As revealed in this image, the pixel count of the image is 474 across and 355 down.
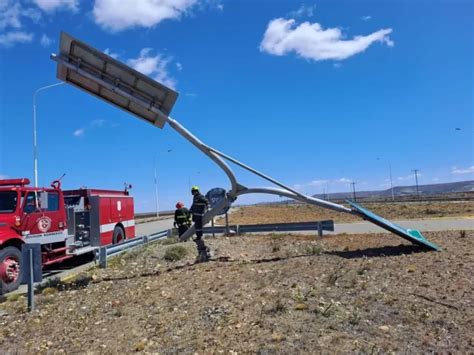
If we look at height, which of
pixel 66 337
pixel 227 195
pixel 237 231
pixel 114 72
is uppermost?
pixel 114 72

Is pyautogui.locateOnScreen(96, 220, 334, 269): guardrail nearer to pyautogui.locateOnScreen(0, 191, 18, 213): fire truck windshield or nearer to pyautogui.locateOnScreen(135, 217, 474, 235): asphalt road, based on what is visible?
pyautogui.locateOnScreen(0, 191, 18, 213): fire truck windshield

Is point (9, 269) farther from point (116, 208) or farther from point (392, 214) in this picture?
point (392, 214)

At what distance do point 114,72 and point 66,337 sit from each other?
266 inches

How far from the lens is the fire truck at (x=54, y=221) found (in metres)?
11.6

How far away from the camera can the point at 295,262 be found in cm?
1065

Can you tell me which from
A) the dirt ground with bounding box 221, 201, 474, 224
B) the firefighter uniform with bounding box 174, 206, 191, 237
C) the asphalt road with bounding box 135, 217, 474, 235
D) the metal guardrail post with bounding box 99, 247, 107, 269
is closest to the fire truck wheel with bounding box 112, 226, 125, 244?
the firefighter uniform with bounding box 174, 206, 191, 237

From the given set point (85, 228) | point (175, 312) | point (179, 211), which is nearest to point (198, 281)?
point (175, 312)

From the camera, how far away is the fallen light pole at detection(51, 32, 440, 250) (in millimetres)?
11070

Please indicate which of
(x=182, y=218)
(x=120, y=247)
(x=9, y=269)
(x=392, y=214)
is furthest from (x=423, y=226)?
(x=9, y=269)

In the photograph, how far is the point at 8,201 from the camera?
12672 mm

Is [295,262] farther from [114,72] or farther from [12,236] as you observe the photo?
[12,236]

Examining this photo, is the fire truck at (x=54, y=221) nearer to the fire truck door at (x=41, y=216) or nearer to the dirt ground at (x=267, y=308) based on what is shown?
the fire truck door at (x=41, y=216)

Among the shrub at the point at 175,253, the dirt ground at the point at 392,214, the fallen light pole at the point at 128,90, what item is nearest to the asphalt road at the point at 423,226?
the dirt ground at the point at 392,214

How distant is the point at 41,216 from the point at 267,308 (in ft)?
29.1
